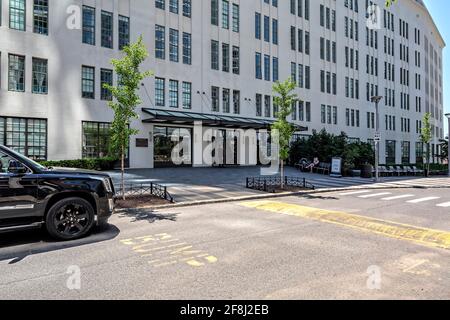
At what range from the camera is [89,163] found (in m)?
20.8

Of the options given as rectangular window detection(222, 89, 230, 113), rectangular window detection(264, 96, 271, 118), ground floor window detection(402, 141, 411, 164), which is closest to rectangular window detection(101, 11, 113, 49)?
rectangular window detection(222, 89, 230, 113)

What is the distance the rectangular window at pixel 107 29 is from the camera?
23.7 m

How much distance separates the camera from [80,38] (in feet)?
73.9

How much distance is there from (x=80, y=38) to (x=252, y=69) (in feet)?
52.5

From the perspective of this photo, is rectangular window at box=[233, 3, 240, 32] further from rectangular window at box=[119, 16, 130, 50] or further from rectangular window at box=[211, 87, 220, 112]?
rectangular window at box=[119, 16, 130, 50]

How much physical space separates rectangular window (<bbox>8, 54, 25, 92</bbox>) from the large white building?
8cm

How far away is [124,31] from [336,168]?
1877 cm

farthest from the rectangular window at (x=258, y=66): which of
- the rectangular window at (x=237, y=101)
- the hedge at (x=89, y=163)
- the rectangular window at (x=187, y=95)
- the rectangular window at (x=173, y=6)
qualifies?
the hedge at (x=89, y=163)

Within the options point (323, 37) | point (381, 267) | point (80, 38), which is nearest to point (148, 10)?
point (80, 38)

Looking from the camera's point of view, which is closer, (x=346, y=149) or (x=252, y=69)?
(x=346, y=149)

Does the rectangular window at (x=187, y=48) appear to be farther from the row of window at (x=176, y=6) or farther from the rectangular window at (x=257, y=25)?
the rectangular window at (x=257, y=25)

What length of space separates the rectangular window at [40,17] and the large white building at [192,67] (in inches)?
2.5

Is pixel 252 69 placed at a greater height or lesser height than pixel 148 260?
greater
